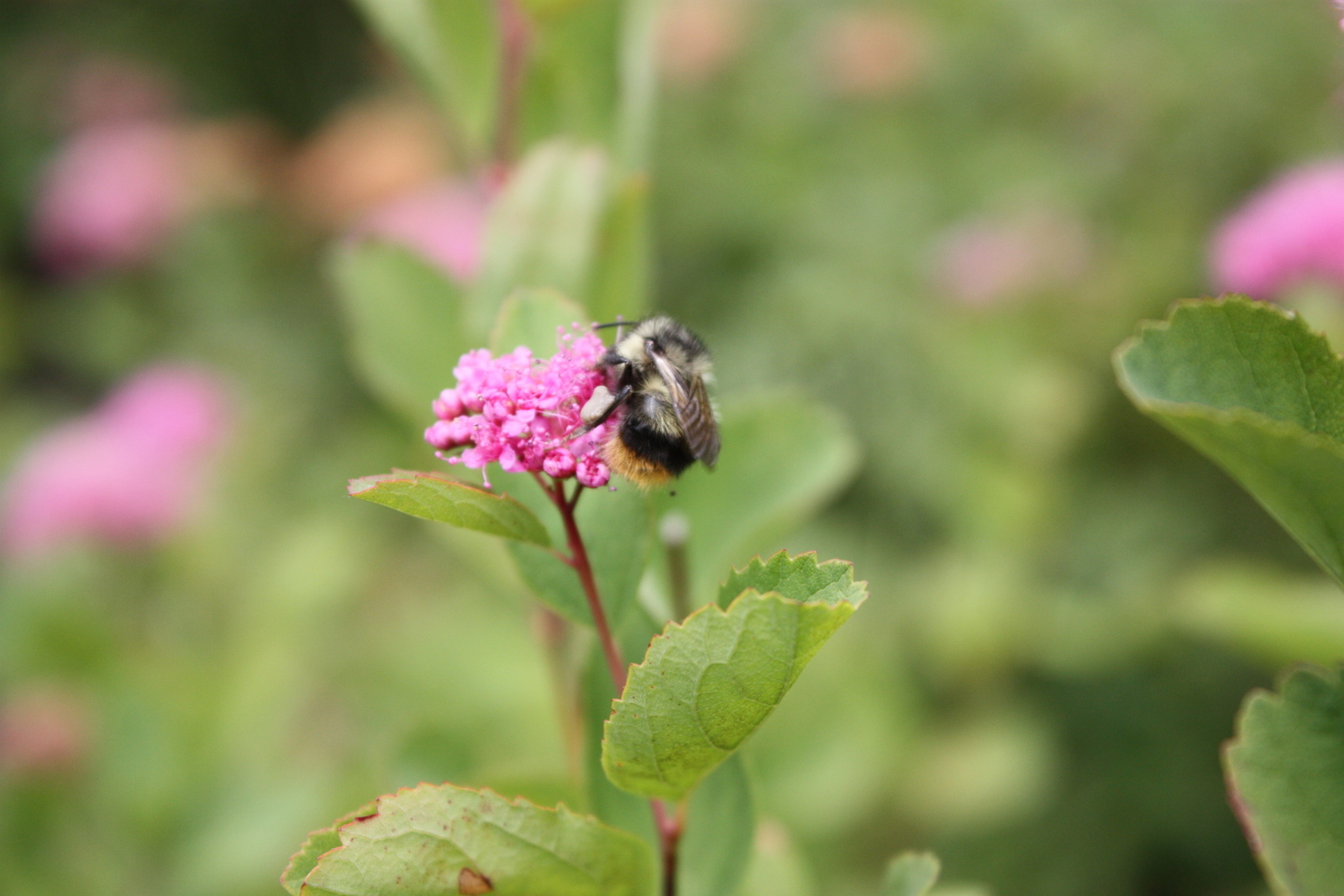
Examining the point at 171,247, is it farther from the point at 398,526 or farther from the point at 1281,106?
the point at 1281,106

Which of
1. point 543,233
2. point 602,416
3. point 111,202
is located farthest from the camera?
point 111,202

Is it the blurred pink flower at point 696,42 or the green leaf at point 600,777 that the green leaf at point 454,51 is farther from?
the blurred pink flower at point 696,42

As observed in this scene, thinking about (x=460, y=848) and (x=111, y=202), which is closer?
(x=460, y=848)

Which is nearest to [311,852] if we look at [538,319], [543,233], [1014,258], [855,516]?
[538,319]

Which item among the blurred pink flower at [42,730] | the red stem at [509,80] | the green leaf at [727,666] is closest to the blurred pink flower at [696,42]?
the red stem at [509,80]

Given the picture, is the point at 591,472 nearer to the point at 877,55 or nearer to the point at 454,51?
the point at 454,51

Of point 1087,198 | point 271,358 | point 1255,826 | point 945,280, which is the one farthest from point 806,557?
point 271,358
